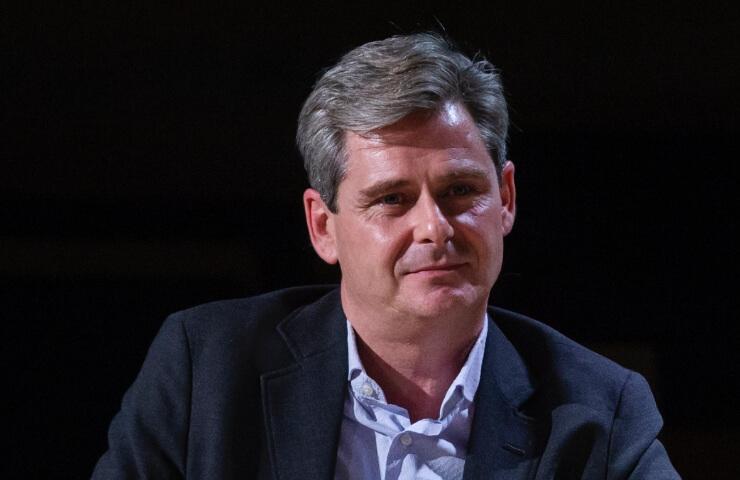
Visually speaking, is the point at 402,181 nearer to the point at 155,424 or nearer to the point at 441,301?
the point at 441,301

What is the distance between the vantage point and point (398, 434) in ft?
5.39

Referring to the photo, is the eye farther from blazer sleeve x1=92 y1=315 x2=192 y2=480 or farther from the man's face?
blazer sleeve x1=92 y1=315 x2=192 y2=480

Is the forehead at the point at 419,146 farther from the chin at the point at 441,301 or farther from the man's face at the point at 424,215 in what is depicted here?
the chin at the point at 441,301

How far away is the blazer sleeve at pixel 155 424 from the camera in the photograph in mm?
1600

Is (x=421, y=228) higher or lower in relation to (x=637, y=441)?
higher

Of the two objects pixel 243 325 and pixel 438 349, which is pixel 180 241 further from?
pixel 438 349

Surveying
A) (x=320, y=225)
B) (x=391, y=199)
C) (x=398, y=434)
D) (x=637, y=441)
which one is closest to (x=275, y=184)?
(x=320, y=225)

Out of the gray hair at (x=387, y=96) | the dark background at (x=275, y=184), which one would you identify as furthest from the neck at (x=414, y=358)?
the dark background at (x=275, y=184)

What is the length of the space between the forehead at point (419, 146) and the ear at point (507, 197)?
0.45 feet

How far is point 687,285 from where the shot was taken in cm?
207

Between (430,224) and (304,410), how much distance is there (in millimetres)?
387

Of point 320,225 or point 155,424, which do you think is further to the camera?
point 320,225

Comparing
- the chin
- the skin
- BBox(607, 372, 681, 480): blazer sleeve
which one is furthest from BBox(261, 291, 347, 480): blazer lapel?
BBox(607, 372, 681, 480): blazer sleeve

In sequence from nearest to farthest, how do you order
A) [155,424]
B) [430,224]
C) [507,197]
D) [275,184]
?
[430,224], [155,424], [507,197], [275,184]
